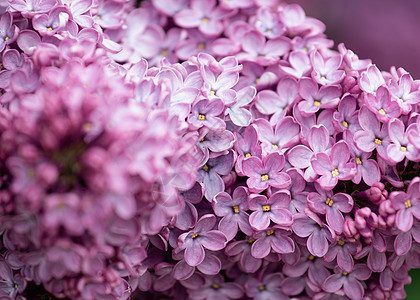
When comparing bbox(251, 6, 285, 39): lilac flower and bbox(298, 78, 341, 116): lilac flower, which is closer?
bbox(298, 78, 341, 116): lilac flower

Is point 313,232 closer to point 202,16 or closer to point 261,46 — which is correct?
point 261,46

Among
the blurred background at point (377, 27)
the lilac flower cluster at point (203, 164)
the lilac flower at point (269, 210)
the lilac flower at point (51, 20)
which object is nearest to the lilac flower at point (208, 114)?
the lilac flower cluster at point (203, 164)

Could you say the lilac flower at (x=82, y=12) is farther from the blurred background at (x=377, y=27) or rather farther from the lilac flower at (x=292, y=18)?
the blurred background at (x=377, y=27)

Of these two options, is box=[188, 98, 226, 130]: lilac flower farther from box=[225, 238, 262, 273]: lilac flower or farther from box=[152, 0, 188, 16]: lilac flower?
box=[152, 0, 188, 16]: lilac flower

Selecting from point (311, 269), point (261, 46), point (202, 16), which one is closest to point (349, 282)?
point (311, 269)

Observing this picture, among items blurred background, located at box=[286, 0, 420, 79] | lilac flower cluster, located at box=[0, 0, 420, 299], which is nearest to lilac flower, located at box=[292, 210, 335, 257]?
lilac flower cluster, located at box=[0, 0, 420, 299]

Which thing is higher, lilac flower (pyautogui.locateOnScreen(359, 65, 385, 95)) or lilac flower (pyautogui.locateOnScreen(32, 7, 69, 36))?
lilac flower (pyautogui.locateOnScreen(359, 65, 385, 95))

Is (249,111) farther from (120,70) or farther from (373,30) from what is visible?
(373,30)
